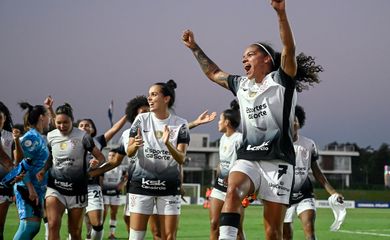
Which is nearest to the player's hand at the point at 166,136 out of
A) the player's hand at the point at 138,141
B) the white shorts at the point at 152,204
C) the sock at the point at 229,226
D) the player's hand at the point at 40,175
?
the player's hand at the point at 138,141

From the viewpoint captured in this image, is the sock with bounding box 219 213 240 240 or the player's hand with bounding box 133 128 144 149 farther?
the player's hand with bounding box 133 128 144 149

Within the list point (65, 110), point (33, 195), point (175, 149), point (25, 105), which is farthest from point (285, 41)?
point (25, 105)

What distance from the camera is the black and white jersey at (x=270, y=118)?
23.6 ft

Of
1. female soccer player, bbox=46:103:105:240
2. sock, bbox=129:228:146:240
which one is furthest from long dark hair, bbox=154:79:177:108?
sock, bbox=129:228:146:240

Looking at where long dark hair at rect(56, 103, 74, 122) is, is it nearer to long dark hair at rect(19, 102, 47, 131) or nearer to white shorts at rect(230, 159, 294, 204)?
long dark hair at rect(19, 102, 47, 131)

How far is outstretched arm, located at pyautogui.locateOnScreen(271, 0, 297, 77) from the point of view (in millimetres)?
6711

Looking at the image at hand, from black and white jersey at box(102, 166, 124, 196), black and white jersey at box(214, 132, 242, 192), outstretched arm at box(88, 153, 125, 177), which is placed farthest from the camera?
black and white jersey at box(102, 166, 124, 196)

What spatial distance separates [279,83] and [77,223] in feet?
15.1

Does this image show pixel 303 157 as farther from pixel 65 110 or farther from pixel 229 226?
pixel 229 226

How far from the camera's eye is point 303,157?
1163cm

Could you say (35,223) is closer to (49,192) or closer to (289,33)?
(49,192)

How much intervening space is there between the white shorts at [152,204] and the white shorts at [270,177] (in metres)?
2.09

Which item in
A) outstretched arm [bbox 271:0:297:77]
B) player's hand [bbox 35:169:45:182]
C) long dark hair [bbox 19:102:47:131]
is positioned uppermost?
outstretched arm [bbox 271:0:297:77]

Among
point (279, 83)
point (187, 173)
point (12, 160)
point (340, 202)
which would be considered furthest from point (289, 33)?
point (187, 173)
